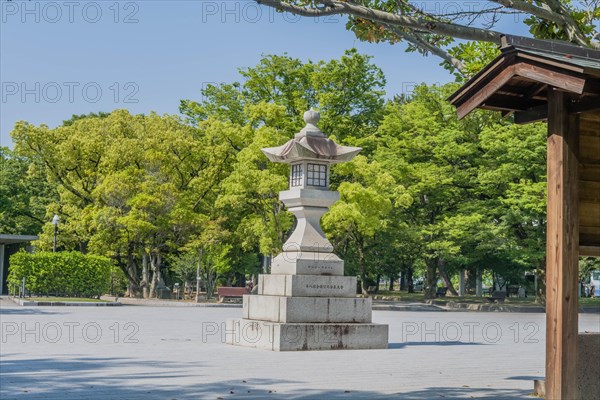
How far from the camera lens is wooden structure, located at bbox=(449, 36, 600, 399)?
681cm

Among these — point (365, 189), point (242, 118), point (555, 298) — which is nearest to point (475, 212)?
point (365, 189)

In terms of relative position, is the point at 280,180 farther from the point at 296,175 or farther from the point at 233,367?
the point at 233,367

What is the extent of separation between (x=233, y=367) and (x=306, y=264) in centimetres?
464

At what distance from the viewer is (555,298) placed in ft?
22.5

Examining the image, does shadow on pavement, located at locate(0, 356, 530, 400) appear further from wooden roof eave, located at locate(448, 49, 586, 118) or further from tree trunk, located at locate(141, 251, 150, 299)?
tree trunk, located at locate(141, 251, 150, 299)

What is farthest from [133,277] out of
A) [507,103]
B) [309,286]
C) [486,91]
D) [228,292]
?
[486,91]

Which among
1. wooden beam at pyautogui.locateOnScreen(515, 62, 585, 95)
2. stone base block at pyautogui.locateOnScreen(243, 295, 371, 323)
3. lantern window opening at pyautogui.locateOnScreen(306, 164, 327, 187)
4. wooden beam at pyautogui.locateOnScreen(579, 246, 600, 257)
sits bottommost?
stone base block at pyautogui.locateOnScreen(243, 295, 371, 323)

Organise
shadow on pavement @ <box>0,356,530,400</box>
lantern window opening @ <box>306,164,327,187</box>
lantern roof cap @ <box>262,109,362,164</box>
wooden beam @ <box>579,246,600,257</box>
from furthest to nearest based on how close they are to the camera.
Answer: lantern window opening @ <box>306,164,327,187</box>
lantern roof cap @ <box>262,109,362,164</box>
shadow on pavement @ <box>0,356,530,400</box>
wooden beam @ <box>579,246,600,257</box>

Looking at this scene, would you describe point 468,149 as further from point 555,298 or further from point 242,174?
point 555,298

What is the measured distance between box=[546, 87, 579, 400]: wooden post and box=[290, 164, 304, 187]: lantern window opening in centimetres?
1057

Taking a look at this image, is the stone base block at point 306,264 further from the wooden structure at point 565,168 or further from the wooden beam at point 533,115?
the wooden structure at point 565,168

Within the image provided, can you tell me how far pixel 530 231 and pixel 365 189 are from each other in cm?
1085

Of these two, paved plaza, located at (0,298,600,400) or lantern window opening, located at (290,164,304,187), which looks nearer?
paved plaza, located at (0,298,600,400)

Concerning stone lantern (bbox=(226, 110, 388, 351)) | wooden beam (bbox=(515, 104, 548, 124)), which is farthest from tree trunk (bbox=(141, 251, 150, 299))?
wooden beam (bbox=(515, 104, 548, 124))
